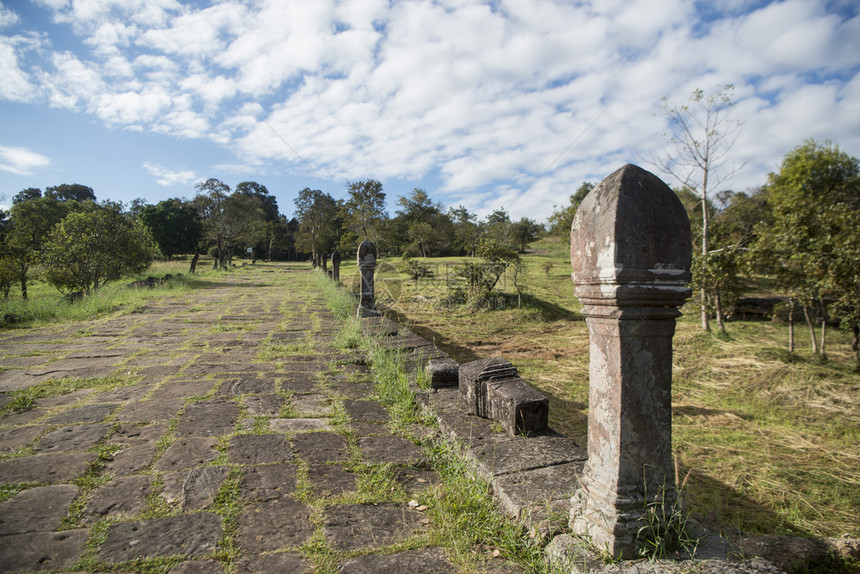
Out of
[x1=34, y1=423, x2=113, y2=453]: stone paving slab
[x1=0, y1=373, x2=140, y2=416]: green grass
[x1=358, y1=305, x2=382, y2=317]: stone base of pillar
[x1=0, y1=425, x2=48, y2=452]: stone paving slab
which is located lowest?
[x1=34, y1=423, x2=113, y2=453]: stone paving slab

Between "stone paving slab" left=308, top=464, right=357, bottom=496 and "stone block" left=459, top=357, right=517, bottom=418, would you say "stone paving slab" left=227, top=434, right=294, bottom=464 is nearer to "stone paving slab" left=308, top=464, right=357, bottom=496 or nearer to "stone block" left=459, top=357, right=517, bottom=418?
"stone paving slab" left=308, top=464, right=357, bottom=496

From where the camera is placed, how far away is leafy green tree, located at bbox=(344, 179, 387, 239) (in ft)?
96.0

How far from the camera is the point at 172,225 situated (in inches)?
1226

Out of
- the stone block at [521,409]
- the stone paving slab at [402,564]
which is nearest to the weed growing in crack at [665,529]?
the stone paving slab at [402,564]

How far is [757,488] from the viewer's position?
335 cm

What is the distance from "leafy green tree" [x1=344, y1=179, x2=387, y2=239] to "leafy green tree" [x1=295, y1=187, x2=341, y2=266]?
5858 mm

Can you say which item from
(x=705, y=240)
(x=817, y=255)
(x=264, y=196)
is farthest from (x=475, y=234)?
(x=264, y=196)

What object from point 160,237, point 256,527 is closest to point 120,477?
point 256,527

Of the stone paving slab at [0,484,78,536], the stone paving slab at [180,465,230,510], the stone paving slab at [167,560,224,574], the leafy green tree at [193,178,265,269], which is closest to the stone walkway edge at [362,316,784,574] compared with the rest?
the stone paving slab at [167,560,224,574]

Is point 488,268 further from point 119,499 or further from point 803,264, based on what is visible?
point 119,499

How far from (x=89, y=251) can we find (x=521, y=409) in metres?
13.6

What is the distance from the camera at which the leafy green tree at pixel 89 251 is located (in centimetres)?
1118

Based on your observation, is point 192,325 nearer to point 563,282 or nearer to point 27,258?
point 27,258

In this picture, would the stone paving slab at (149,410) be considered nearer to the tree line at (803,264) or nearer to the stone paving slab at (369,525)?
the stone paving slab at (369,525)
